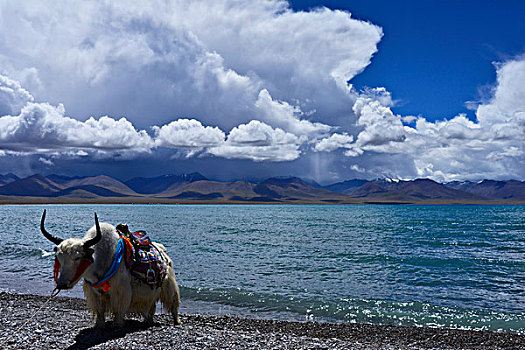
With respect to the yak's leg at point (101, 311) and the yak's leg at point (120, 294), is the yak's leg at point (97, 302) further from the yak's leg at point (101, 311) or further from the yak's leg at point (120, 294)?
the yak's leg at point (120, 294)

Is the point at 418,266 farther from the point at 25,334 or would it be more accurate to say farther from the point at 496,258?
the point at 25,334

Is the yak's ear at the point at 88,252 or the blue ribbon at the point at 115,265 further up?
Answer: the yak's ear at the point at 88,252

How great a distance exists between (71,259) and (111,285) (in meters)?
1.18

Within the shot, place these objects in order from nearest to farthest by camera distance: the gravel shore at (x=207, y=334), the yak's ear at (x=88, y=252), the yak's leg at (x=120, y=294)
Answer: the yak's ear at (x=88, y=252)
the gravel shore at (x=207, y=334)
the yak's leg at (x=120, y=294)

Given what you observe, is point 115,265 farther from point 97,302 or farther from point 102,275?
point 97,302

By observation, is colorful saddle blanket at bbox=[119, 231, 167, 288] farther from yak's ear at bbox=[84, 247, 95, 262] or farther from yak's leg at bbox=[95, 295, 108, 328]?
yak's ear at bbox=[84, 247, 95, 262]

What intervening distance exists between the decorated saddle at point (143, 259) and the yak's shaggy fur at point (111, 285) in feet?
0.40

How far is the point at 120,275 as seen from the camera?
721 centimetres

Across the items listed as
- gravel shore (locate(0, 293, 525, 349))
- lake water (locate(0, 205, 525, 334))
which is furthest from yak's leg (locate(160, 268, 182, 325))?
lake water (locate(0, 205, 525, 334))

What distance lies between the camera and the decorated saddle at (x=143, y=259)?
Answer: 7539 millimetres

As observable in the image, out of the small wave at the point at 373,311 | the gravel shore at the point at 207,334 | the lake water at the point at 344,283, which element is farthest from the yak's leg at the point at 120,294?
the small wave at the point at 373,311

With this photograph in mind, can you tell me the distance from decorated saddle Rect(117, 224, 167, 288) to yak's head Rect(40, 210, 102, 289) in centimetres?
124

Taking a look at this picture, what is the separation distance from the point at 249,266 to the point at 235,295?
256 inches

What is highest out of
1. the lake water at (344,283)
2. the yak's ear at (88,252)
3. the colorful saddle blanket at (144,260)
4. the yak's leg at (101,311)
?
the yak's ear at (88,252)
